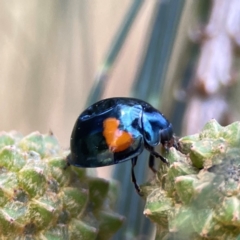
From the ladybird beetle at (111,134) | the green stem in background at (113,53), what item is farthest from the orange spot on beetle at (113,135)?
the green stem in background at (113,53)

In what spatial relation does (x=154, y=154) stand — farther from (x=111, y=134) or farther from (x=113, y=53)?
(x=113, y=53)

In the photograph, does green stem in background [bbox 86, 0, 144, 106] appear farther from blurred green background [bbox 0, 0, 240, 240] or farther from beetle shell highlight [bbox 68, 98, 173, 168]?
beetle shell highlight [bbox 68, 98, 173, 168]

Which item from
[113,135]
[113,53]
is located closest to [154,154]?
[113,135]

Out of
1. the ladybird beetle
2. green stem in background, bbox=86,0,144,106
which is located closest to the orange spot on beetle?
the ladybird beetle

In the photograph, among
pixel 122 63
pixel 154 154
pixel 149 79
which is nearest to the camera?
pixel 154 154

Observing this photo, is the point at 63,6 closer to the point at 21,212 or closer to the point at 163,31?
the point at 163,31

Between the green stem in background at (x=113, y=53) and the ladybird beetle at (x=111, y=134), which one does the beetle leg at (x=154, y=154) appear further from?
the green stem in background at (x=113, y=53)

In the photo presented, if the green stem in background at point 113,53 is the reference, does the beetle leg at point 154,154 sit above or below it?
below

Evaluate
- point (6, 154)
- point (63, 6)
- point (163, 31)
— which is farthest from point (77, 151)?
point (63, 6)
